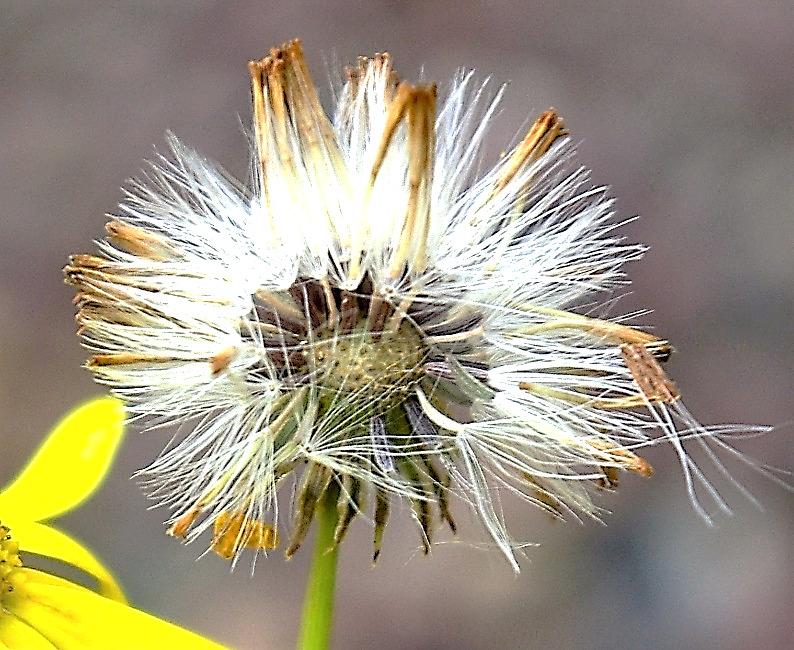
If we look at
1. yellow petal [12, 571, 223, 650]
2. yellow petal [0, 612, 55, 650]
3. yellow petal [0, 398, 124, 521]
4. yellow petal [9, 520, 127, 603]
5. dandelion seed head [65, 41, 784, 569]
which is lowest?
yellow petal [0, 612, 55, 650]

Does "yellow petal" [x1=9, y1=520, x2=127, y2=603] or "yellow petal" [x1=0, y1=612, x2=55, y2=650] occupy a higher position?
"yellow petal" [x1=9, y1=520, x2=127, y2=603]

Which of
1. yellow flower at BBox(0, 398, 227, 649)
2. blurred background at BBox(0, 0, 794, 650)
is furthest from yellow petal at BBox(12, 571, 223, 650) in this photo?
blurred background at BBox(0, 0, 794, 650)

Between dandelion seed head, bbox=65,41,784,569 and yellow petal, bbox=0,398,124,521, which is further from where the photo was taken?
yellow petal, bbox=0,398,124,521

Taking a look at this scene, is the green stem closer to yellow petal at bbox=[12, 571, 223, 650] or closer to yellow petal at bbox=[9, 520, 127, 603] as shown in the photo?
yellow petal at bbox=[12, 571, 223, 650]

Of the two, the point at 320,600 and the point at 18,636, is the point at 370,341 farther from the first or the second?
the point at 18,636

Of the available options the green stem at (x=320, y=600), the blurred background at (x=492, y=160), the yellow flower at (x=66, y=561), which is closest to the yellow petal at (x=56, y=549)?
the yellow flower at (x=66, y=561)

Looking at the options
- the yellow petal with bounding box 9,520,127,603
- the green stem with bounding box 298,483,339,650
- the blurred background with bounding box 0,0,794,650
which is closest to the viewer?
the green stem with bounding box 298,483,339,650
